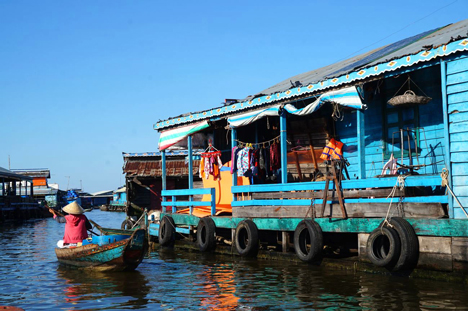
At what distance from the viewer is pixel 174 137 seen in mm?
19031

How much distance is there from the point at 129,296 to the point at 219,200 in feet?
28.5

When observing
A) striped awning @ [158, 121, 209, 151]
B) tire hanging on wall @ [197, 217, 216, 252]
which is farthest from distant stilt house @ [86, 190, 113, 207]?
tire hanging on wall @ [197, 217, 216, 252]

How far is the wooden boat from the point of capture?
1297 cm

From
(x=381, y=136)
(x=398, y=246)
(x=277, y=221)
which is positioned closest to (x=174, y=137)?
(x=277, y=221)

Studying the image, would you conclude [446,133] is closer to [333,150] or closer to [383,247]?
[383,247]

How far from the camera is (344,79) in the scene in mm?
12719

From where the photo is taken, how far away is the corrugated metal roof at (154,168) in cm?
3343

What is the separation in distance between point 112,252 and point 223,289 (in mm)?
3523

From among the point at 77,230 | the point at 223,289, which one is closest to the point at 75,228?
the point at 77,230

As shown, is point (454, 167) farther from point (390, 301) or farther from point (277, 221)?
point (277, 221)

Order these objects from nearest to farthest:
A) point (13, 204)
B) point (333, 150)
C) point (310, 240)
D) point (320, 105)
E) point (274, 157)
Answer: point (310, 240)
point (320, 105)
point (333, 150)
point (274, 157)
point (13, 204)

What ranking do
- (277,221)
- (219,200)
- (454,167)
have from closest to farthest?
(454,167), (277,221), (219,200)

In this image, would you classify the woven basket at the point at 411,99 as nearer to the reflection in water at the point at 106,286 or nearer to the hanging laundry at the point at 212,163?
the reflection in water at the point at 106,286

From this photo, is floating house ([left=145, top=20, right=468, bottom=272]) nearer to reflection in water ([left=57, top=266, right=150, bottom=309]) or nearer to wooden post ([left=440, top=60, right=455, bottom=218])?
wooden post ([left=440, top=60, right=455, bottom=218])
